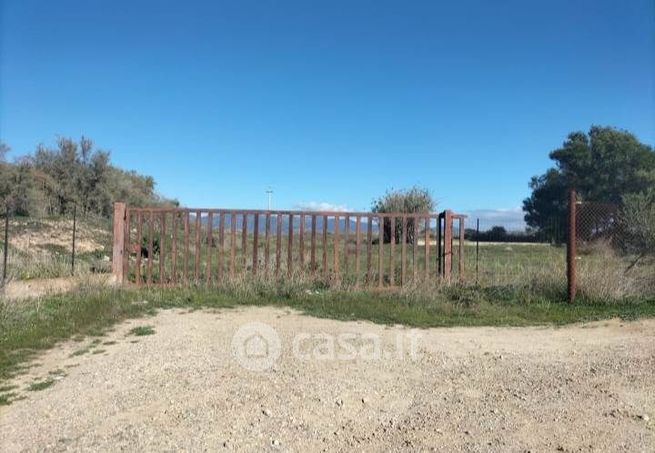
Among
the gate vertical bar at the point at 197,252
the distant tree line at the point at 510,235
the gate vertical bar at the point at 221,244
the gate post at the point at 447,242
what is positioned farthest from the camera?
the distant tree line at the point at 510,235

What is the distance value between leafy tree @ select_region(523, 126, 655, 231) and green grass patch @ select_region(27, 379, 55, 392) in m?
32.6

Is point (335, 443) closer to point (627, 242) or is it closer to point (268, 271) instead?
point (268, 271)

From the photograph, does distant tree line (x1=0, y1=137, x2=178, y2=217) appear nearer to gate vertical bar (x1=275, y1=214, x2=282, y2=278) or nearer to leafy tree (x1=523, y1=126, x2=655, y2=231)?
gate vertical bar (x1=275, y1=214, x2=282, y2=278)

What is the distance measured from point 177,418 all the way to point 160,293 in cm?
613

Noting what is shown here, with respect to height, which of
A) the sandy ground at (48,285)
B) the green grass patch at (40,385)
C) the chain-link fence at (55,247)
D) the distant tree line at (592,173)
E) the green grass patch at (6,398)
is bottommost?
the green grass patch at (6,398)

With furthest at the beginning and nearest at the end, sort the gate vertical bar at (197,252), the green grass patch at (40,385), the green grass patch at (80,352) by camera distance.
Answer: the gate vertical bar at (197,252) < the green grass patch at (80,352) < the green grass patch at (40,385)

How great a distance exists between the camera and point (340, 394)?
16.7 feet

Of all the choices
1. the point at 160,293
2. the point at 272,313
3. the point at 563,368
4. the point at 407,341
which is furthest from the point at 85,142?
the point at 563,368

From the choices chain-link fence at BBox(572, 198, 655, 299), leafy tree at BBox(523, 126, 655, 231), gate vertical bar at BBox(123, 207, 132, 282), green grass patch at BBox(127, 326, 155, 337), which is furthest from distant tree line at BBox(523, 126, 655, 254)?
green grass patch at BBox(127, 326, 155, 337)

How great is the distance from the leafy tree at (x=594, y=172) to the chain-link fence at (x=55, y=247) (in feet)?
86.2

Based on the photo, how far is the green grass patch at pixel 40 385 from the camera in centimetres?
522

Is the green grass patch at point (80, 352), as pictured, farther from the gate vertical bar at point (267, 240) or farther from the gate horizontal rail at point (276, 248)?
the gate vertical bar at point (267, 240)

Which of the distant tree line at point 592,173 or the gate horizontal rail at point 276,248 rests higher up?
the distant tree line at point 592,173

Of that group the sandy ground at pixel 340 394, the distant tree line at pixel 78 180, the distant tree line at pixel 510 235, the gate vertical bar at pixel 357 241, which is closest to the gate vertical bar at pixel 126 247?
the sandy ground at pixel 340 394
